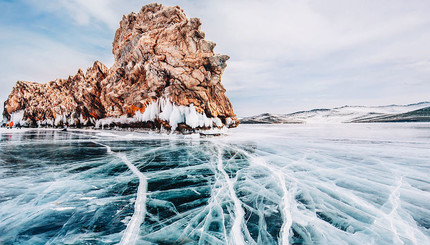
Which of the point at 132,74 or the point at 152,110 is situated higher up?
the point at 132,74

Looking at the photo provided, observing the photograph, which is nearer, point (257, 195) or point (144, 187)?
point (257, 195)

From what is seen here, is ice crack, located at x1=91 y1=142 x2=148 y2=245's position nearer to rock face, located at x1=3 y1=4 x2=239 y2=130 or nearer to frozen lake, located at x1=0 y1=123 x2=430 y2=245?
frozen lake, located at x1=0 y1=123 x2=430 y2=245

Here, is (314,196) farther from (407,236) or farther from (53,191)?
(53,191)

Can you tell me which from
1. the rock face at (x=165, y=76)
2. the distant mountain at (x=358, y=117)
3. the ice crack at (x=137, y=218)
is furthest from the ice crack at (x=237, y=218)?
the distant mountain at (x=358, y=117)

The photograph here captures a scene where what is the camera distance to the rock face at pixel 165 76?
69.2 ft

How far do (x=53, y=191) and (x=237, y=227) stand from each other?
4323 mm

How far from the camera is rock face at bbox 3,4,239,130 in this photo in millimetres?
21078

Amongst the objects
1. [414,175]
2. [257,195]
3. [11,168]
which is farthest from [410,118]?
[11,168]

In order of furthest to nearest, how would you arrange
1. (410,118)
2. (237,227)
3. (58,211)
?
(410,118)
(58,211)
(237,227)

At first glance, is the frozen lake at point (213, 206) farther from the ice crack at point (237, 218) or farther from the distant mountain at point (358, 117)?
the distant mountain at point (358, 117)

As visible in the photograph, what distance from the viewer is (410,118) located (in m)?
74.8

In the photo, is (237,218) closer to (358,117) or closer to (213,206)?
(213,206)

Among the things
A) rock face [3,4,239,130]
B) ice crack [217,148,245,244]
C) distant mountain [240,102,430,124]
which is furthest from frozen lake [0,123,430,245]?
distant mountain [240,102,430,124]

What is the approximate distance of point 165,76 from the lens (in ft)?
72.5
